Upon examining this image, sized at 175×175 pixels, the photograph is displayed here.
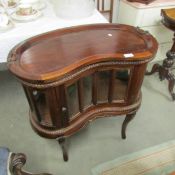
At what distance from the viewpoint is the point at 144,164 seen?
1.30 m

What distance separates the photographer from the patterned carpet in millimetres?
1265

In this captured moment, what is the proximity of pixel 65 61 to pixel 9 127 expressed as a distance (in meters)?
0.95

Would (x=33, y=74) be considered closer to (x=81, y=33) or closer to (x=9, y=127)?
(x=81, y=33)

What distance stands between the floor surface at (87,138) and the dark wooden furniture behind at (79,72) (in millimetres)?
277

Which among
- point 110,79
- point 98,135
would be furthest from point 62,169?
point 110,79

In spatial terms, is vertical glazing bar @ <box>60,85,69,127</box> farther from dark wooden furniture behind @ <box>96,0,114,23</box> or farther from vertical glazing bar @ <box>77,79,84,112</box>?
dark wooden furniture behind @ <box>96,0,114,23</box>

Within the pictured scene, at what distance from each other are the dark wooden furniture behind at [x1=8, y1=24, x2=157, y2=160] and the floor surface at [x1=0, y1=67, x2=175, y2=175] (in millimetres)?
277

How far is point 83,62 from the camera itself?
0.83m

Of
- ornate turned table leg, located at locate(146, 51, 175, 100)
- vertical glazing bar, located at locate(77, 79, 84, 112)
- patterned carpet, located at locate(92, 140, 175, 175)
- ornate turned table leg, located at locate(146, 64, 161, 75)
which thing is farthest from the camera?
ornate turned table leg, located at locate(146, 64, 161, 75)

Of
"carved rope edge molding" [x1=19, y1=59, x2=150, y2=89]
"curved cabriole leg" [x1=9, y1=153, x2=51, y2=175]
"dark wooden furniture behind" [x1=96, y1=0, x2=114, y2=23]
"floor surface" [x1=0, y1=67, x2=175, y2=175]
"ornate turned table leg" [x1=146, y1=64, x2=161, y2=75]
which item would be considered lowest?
"floor surface" [x1=0, y1=67, x2=175, y2=175]

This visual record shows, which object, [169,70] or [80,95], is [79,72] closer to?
[80,95]

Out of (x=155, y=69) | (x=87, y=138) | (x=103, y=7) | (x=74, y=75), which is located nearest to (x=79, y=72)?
(x=74, y=75)

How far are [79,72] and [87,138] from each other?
0.75 meters

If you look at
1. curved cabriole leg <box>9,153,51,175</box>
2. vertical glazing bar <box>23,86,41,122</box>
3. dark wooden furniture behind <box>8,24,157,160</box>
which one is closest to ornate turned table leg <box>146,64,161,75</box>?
dark wooden furniture behind <box>8,24,157,160</box>
